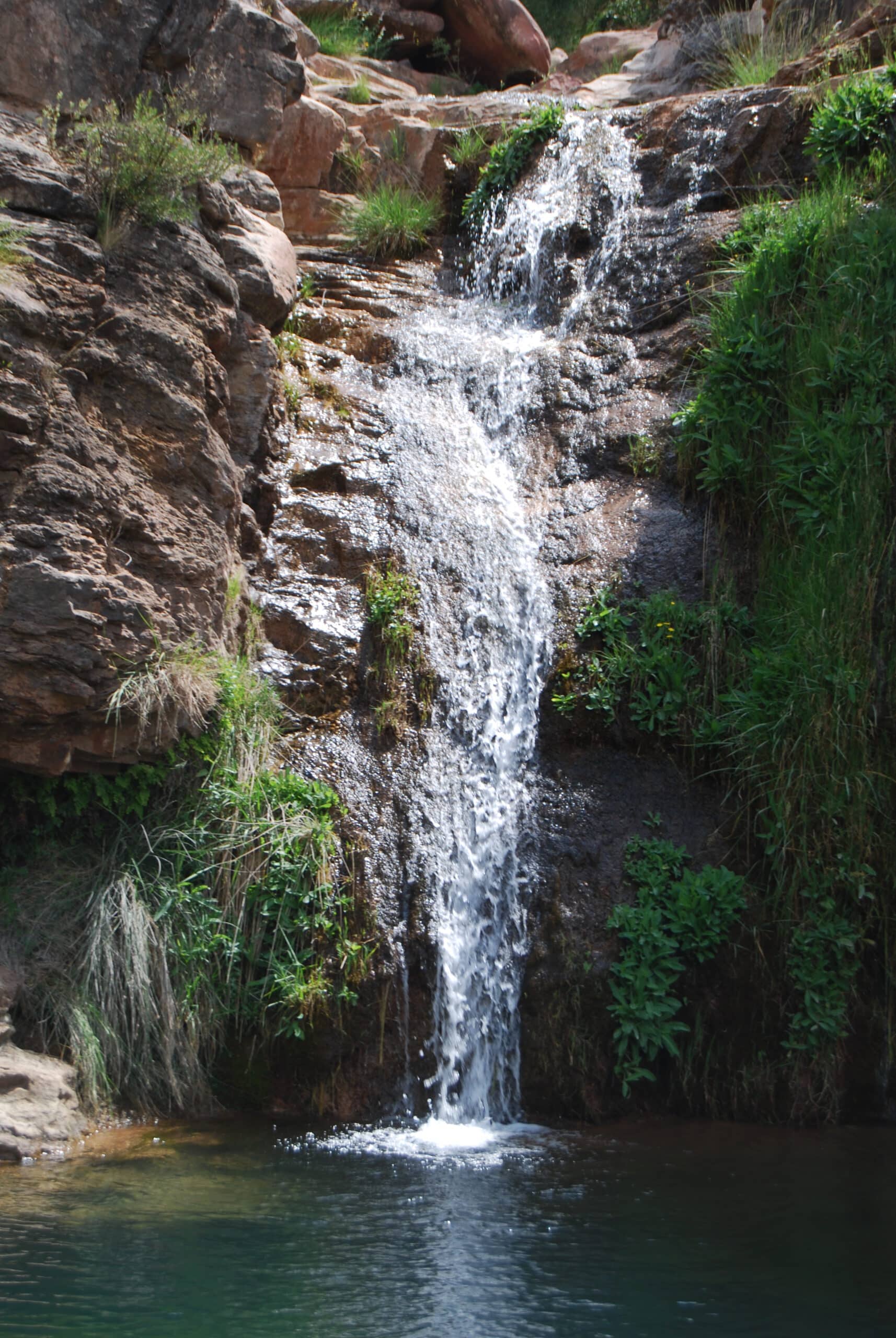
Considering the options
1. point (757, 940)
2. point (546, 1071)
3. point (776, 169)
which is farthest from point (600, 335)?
point (546, 1071)

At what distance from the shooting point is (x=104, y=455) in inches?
231

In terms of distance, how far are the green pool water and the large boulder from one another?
49.4ft

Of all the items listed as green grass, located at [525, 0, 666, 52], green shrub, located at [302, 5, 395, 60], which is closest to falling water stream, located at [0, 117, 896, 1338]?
green shrub, located at [302, 5, 395, 60]

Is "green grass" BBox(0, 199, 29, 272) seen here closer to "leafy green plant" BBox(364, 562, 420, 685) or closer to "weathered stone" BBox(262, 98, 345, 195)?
"leafy green plant" BBox(364, 562, 420, 685)

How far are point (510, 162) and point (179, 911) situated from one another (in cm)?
801

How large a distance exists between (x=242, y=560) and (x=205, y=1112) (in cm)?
315

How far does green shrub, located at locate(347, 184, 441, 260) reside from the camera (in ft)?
34.0

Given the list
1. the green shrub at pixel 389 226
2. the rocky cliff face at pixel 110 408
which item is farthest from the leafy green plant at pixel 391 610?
the green shrub at pixel 389 226

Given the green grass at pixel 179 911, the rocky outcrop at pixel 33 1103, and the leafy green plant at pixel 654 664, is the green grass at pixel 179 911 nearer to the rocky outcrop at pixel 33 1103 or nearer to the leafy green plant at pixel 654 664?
the rocky outcrop at pixel 33 1103

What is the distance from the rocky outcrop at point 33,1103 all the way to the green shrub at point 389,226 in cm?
760

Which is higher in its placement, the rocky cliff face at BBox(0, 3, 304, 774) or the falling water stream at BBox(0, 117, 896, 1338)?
the rocky cliff face at BBox(0, 3, 304, 774)

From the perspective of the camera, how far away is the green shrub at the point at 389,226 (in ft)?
34.0

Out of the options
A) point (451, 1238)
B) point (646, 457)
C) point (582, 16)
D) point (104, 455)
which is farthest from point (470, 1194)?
point (582, 16)

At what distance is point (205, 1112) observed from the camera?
206 inches
